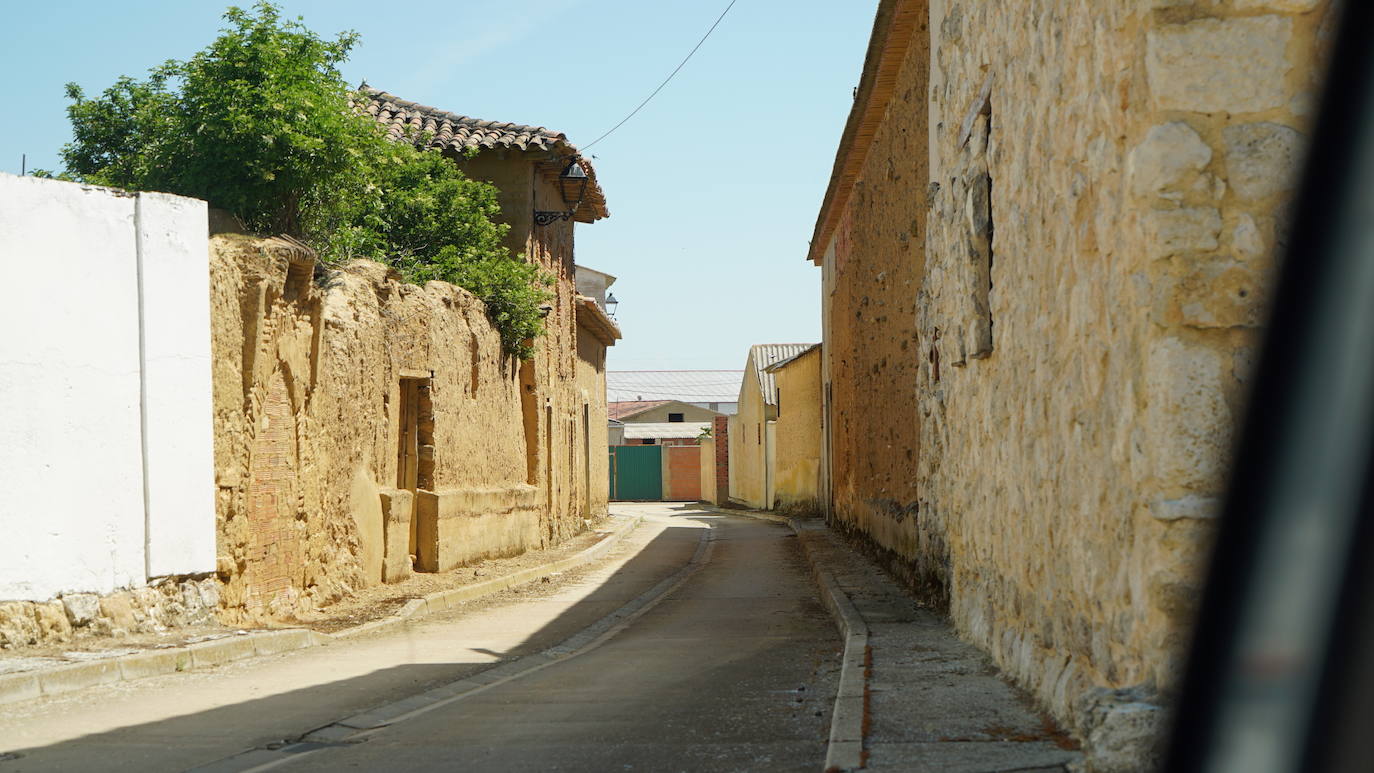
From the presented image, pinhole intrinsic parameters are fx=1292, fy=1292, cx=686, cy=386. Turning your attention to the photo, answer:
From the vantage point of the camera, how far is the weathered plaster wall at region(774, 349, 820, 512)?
96.0 ft

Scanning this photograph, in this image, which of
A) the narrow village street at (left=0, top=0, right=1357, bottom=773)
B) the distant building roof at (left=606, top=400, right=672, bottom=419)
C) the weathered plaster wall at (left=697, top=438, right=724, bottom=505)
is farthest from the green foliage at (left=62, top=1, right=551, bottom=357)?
the distant building roof at (left=606, top=400, right=672, bottom=419)

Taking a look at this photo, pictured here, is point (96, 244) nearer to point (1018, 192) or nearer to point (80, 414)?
point (80, 414)

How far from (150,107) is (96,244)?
1147 cm

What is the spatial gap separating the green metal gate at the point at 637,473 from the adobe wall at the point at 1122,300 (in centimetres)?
4313

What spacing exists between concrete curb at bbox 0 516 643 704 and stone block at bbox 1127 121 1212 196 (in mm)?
6822

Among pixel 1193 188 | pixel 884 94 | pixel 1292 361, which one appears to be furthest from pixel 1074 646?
pixel 884 94

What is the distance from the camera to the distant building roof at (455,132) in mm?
21453

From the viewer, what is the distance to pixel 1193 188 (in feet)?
14.0

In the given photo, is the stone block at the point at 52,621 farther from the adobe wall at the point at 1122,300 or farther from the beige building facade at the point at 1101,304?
the adobe wall at the point at 1122,300

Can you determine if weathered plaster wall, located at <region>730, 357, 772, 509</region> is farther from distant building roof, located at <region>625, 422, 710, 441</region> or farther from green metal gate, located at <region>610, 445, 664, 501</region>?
distant building roof, located at <region>625, 422, 710, 441</region>

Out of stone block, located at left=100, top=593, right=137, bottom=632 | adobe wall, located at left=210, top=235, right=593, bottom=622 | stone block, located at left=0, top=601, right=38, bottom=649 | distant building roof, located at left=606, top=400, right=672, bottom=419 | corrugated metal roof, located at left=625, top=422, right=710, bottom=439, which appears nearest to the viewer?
stone block, located at left=0, top=601, right=38, bottom=649

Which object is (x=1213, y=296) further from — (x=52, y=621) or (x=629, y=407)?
(x=629, y=407)

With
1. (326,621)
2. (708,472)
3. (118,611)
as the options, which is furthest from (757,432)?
(118,611)

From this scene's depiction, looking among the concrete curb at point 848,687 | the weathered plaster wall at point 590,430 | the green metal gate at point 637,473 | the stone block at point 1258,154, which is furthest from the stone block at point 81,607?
the green metal gate at point 637,473
